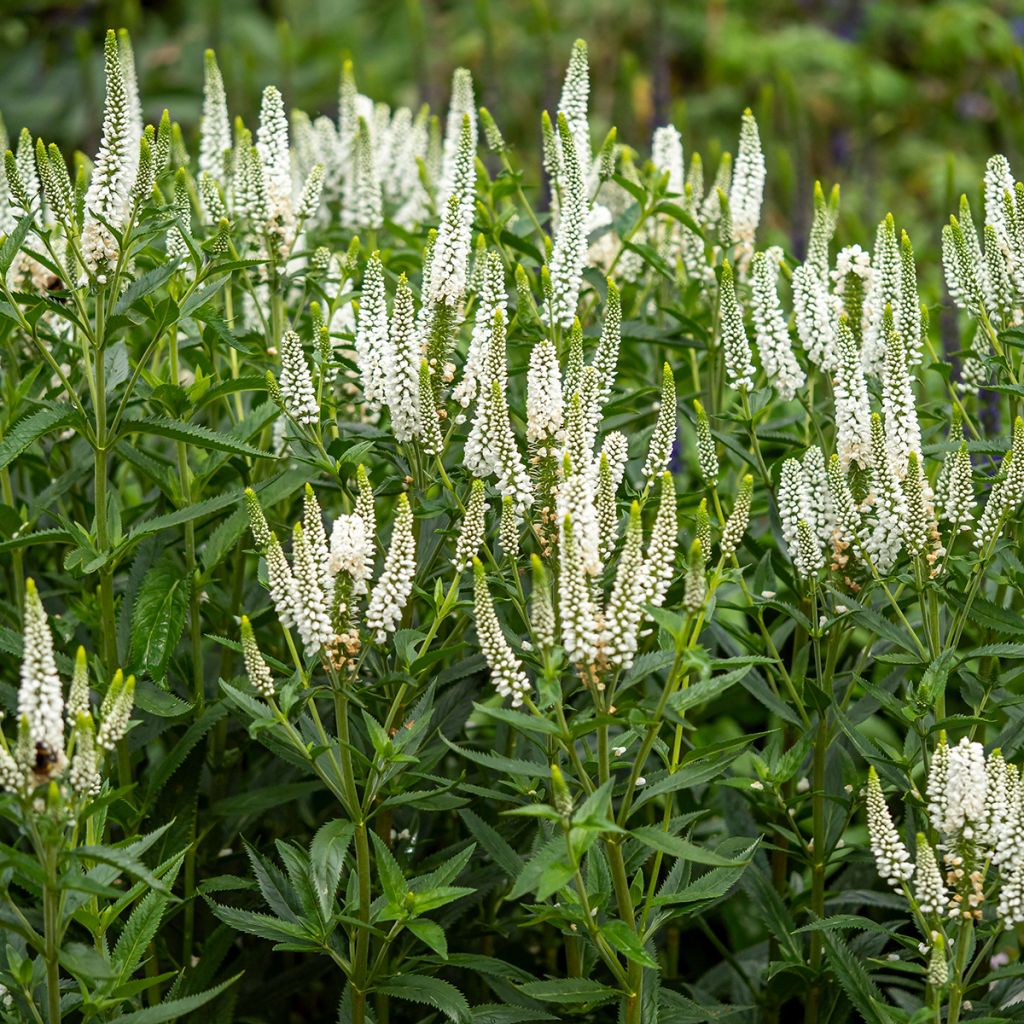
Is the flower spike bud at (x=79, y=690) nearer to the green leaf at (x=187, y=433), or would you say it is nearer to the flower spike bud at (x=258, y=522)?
the flower spike bud at (x=258, y=522)

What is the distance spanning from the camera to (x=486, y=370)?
Result: 2.76 metres

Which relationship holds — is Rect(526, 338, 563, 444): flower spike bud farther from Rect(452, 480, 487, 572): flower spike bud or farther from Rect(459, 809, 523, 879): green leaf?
Rect(459, 809, 523, 879): green leaf

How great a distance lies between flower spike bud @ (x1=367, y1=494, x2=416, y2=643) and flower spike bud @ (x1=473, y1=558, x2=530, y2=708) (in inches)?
7.4

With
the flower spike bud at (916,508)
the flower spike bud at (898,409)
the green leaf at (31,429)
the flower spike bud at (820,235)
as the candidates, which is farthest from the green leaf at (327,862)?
the flower spike bud at (820,235)

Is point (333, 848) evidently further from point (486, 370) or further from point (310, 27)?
point (310, 27)

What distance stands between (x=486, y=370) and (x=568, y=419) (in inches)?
8.2

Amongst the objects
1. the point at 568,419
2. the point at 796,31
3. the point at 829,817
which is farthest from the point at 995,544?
the point at 796,31

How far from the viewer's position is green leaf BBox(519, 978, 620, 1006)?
2760mm

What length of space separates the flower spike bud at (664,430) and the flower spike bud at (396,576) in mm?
527

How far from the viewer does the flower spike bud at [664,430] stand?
9.14ft

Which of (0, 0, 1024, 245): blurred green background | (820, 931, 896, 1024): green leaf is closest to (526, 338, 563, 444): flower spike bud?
(820, 931, 896, 1024): green leaf

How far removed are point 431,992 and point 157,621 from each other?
41.0 inches

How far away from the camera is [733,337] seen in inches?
125

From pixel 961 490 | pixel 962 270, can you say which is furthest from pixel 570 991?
pixel 962 270
